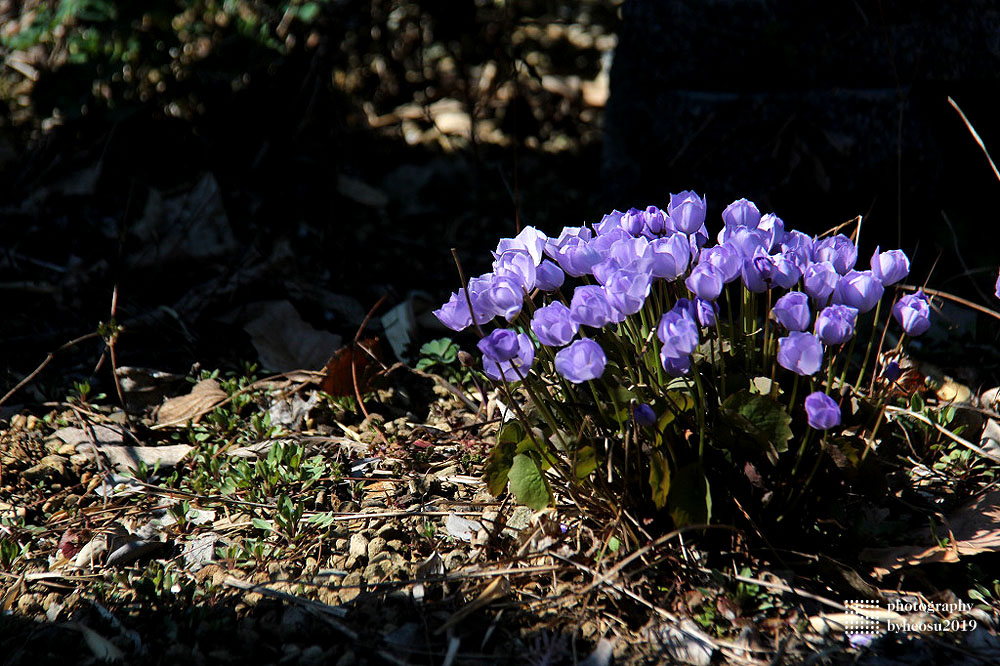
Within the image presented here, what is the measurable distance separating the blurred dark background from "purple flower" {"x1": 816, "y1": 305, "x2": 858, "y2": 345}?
4.00ft

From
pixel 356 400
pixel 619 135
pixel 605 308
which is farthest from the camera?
pixel 619 135

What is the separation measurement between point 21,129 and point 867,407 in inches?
129

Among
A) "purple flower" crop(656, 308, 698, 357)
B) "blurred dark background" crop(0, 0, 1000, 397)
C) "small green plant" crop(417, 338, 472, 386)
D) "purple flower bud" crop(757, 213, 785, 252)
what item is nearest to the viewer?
"purple flower" crop(656, 308, 698, 357)

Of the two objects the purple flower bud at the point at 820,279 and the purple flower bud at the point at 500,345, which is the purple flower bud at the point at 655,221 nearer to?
the purple flower bud at the point at 820,279

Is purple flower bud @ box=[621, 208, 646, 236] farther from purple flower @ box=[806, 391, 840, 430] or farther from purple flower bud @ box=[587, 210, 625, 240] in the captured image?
purple flower @ box=[806, 391, 840, 430]

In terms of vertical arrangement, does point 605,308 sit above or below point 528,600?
above

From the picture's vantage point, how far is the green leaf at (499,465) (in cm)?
171

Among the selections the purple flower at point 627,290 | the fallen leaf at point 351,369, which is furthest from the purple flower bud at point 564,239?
the fallen leaf at point 351,369

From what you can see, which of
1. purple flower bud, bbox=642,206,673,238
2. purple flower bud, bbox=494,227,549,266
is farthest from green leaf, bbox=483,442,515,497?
purple flower bud, bbox=642,206,673,238

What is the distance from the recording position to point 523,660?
1545 mm

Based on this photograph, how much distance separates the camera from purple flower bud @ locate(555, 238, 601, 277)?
4.98 ft

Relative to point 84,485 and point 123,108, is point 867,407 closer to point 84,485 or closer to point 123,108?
point 84,485

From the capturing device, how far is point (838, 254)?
1.53 m

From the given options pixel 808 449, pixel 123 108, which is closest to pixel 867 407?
pixel 808 449
